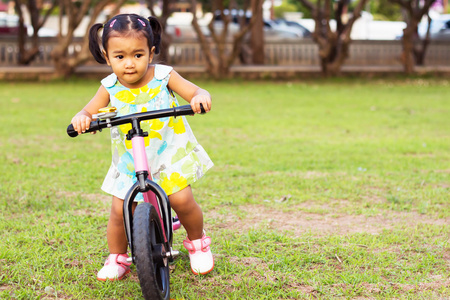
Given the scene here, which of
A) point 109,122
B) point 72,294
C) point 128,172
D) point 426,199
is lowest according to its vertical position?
point 426,199

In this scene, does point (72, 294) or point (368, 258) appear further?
point (368, 258)

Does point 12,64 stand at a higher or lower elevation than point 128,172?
lower

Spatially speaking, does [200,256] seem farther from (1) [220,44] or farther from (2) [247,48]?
(2) [247,48]

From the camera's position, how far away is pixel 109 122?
2584 millimetres

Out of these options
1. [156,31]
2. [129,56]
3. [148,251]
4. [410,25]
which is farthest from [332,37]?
[148,251]

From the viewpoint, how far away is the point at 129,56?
2.79m

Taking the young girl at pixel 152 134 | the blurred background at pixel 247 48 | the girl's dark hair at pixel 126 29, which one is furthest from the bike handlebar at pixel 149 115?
the blurred background at pixel 247 48

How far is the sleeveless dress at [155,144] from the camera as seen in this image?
293cm

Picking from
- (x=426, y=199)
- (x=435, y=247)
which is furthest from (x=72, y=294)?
(x=426, y=199)

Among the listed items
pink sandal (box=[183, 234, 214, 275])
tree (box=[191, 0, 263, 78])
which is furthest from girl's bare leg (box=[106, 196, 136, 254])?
tree (box=[191, 0, 263, 78])

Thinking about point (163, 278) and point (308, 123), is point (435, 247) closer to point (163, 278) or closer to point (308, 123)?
point (163, 278)

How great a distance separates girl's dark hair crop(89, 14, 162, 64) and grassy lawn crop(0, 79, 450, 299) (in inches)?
46.2

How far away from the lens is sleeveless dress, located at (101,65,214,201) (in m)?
2.93

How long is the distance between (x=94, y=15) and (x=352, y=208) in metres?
10.9
